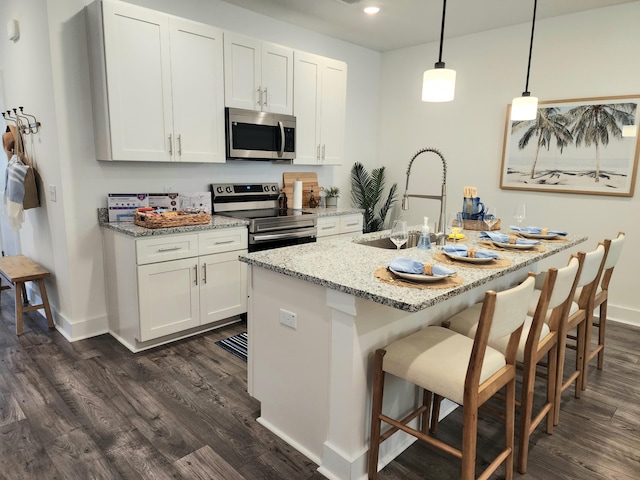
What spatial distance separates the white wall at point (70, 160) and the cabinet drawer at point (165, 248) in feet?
2.11

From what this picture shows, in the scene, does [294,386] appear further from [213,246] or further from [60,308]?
[60,308]

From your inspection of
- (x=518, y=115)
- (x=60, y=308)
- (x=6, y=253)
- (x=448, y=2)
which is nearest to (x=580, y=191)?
(x=518, y=115)

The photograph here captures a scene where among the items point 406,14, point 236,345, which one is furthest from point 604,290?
point 406,14

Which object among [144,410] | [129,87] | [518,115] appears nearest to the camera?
[144,410]

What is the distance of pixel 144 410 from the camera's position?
2346 mm

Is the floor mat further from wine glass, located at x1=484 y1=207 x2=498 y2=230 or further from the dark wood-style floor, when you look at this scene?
wine glass, located at x1=484 y1=207 x2=498 y2=230

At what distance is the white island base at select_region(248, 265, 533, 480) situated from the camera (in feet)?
5.74

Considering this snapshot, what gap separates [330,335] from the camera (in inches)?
70.7

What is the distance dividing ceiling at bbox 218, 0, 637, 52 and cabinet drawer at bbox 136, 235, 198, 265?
2229mm

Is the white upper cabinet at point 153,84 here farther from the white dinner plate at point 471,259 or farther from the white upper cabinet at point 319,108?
the white dinner plate at point 471,259

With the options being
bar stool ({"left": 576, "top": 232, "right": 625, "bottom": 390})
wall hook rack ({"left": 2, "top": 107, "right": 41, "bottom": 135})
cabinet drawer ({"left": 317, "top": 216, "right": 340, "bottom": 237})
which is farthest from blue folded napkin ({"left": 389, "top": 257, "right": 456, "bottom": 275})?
wall hook rack ({"left": 2, "top": 107, "right": 41, "bottom": 135})

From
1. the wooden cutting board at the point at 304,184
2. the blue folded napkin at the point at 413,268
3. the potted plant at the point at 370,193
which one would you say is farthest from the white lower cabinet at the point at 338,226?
the blue folded napkin at the point at 413,268

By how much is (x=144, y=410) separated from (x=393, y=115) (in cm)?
434

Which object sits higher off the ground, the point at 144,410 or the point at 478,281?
the point at 478,281
